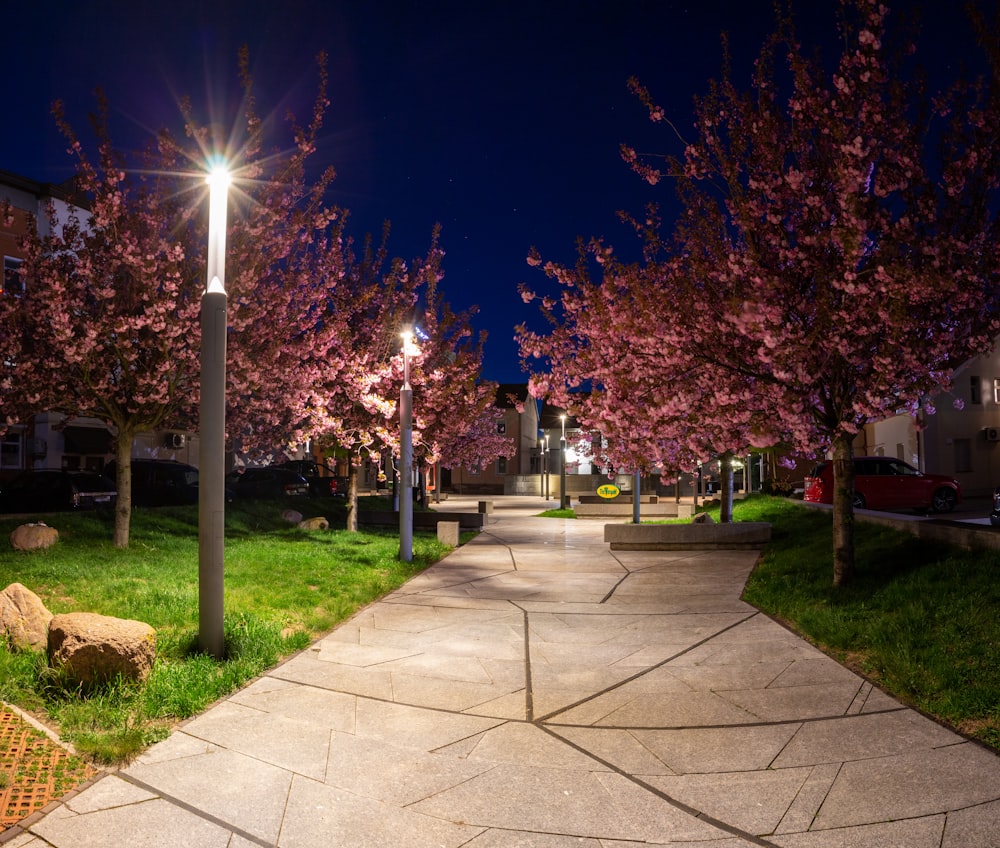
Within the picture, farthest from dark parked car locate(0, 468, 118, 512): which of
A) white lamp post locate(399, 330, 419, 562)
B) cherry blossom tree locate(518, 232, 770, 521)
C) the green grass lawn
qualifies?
cherry blossom tree locate(518, 232, 770, 521)

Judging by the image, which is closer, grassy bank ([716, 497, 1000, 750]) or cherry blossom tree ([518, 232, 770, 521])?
grassy bank ([716, 497, 1000, 750])

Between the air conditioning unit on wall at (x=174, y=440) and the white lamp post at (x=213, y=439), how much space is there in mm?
28801

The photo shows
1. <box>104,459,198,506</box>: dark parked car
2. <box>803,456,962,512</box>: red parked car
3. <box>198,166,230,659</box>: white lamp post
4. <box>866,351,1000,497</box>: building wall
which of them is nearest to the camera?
<box>198,166,230,659</box>: white lamp post

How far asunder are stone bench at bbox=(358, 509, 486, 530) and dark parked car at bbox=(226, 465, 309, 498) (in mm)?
4736

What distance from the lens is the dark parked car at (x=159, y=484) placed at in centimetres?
2336

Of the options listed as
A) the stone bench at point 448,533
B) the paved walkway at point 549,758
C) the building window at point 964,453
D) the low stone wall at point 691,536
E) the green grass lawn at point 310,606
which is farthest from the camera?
the building window at point 964,453

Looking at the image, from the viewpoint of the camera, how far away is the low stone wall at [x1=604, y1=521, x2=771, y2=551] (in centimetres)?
1691

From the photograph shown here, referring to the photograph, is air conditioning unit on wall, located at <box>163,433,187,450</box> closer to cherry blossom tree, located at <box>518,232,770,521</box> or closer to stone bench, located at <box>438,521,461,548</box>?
stone bench, located at <box>438,521,461,548</box>

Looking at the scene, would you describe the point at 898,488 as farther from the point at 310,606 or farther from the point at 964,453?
the point at 310,606

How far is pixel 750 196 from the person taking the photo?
36.5 feet

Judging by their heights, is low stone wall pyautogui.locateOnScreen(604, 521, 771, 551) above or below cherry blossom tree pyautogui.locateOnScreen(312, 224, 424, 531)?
below

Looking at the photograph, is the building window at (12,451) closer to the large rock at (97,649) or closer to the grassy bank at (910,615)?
the large rock at (97,649)

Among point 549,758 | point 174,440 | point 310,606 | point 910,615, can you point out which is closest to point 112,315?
point 310,606

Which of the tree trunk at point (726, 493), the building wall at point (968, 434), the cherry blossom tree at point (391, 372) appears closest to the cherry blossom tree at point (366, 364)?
the cherry blossom tree at point (391, 372)
